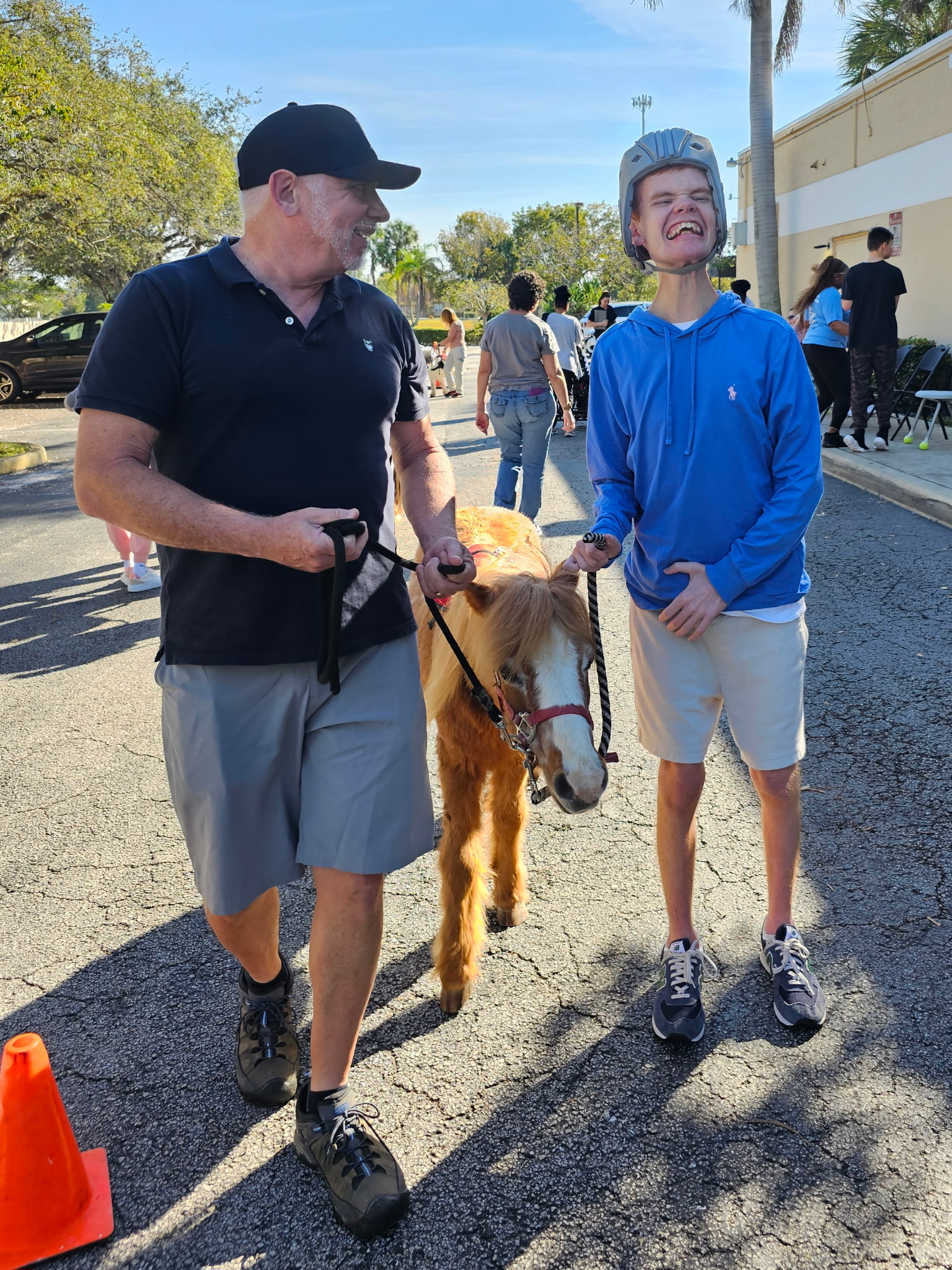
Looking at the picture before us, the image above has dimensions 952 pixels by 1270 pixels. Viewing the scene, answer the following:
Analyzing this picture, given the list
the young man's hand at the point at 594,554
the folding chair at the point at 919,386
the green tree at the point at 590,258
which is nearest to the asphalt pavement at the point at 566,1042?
the young man's hand at the point at 594,554

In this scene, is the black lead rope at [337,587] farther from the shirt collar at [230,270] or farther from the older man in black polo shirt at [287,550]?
the shirt collar at [230,270]

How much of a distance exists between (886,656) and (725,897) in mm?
2662

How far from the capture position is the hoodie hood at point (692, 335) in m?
2.38

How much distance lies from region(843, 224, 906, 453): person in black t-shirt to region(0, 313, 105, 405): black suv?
56.8 ft

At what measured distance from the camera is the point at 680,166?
2.41 m

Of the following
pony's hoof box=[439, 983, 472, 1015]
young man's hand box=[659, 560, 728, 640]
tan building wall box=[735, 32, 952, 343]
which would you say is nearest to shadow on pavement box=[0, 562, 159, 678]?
pony's hoof box=[439, 983, 472, 1015]

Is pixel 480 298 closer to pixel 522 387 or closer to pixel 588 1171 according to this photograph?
pixel 522 387

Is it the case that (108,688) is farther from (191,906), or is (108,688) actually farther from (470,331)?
(470,331)

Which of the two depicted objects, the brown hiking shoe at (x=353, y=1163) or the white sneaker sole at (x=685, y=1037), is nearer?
the brown hiking shoe at (x=353, y=1163)

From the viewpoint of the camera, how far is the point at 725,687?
2.60 metres

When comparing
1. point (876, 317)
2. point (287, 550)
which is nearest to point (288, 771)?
point (287, 550)

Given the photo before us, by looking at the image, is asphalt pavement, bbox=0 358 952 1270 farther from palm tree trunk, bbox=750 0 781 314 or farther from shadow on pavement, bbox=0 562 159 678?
palm tree trunk, bbox=750 0 781 314

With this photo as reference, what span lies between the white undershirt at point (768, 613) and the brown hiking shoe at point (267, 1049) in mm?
1610

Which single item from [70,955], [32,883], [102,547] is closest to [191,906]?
[70,955]
